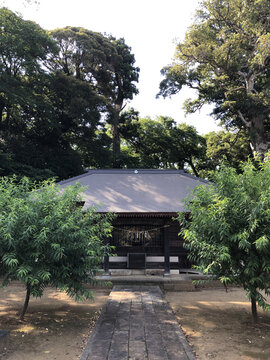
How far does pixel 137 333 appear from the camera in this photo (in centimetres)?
579

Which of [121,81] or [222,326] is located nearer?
[222,326]

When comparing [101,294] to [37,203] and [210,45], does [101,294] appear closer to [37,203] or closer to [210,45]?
[37,203]

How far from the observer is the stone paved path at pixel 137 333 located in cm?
480

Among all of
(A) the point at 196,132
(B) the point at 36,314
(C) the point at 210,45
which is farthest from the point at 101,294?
(A) the point at 196,132

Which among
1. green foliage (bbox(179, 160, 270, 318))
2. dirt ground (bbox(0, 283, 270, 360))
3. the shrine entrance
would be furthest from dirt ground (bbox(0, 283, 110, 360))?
green foliage (bbox(179, 160, 270, 318))

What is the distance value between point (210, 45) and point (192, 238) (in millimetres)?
18041

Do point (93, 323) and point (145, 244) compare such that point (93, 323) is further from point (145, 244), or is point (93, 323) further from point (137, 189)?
point (137, 189)

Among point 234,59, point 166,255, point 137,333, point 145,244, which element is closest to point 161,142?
point 234,59

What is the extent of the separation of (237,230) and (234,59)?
56.9ft

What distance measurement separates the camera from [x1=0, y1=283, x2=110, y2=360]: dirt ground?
5176mm

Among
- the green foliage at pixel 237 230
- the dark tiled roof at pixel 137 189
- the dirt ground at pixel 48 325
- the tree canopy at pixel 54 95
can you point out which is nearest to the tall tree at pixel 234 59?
the tree canopy at pixel 54 95

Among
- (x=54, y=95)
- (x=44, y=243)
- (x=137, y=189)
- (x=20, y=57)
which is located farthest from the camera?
(x=54, y=95)

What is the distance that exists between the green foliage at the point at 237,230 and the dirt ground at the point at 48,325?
3200mm

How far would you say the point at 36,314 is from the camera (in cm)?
748
